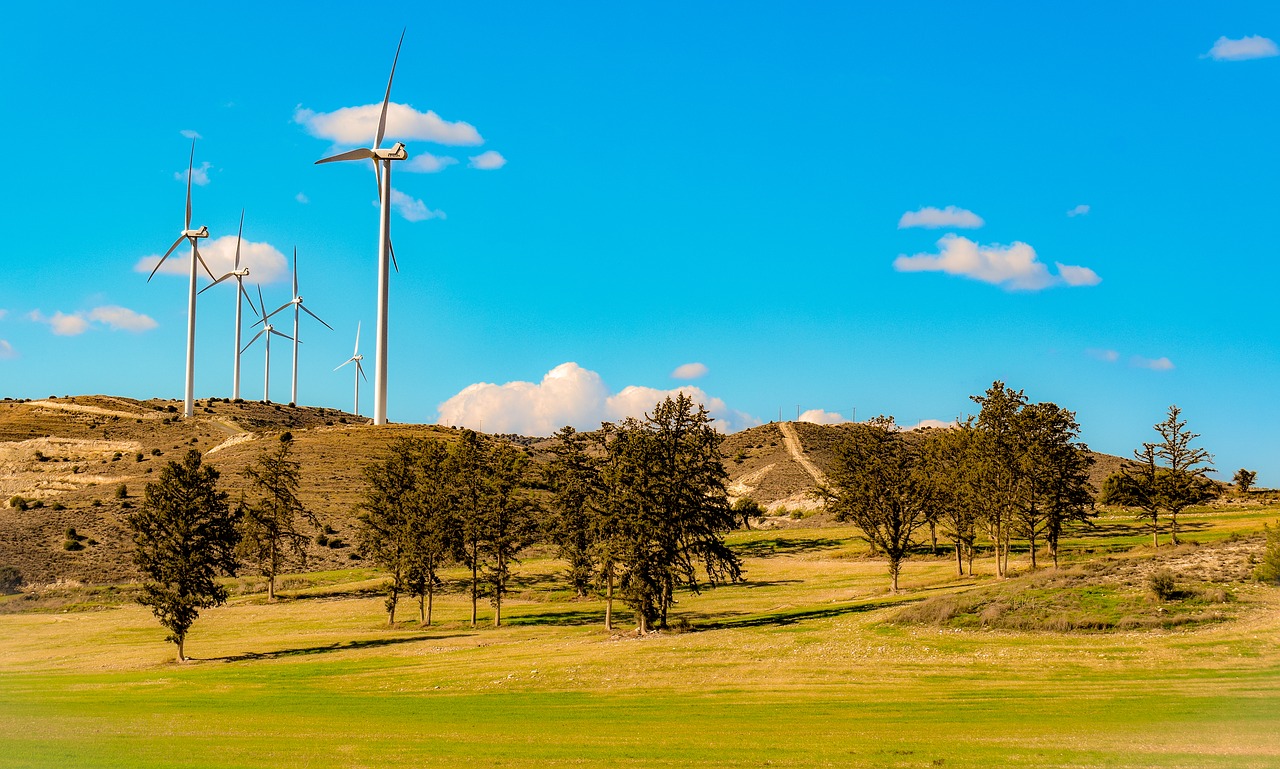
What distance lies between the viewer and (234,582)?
320ft

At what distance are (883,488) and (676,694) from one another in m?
34.0

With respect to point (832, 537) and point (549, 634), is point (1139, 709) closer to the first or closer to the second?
point (549, 634)

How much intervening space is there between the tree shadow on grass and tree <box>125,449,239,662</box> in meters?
2.77

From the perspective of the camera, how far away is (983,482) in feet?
243

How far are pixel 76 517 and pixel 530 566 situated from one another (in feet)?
174

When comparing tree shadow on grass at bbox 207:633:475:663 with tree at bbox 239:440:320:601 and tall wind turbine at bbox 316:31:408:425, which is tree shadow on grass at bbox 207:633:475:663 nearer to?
tree at bbox 239:440:320:601

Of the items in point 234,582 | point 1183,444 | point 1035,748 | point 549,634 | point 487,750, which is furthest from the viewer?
point 234,582

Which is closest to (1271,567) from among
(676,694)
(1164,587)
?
(1164,587)

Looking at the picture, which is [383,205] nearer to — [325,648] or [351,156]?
[351,156]

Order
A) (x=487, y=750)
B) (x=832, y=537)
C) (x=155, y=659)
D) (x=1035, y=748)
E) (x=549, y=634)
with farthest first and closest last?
1. (x=832, y=537)
2. (x=549, y=634)
3. (x=155, y=659)
4. (x=487, y=750)
5. (x=1035, y=748)

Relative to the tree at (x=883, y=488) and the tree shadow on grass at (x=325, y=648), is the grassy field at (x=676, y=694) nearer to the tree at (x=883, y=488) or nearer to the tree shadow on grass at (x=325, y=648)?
the tree shadow on grass at (x=325, y=648)

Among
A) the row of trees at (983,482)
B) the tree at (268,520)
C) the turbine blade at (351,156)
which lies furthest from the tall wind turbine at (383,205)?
the row of trees at (983,482)

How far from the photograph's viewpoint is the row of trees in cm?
7125

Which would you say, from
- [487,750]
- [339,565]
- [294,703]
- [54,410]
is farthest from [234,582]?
[54,410]
